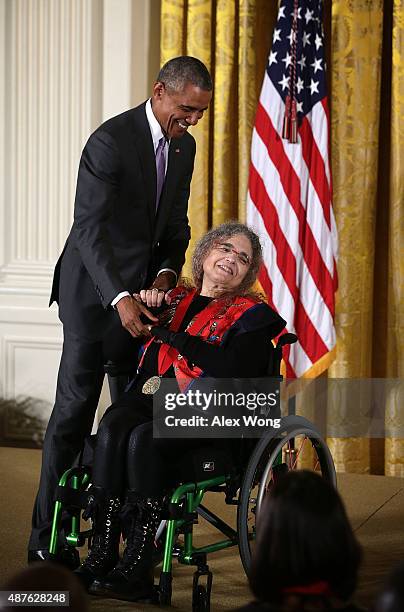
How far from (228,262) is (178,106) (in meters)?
0.51

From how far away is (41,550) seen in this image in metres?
3.10

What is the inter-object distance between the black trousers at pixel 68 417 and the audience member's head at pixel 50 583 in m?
2.00

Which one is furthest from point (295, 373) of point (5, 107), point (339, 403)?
point (5, 107)

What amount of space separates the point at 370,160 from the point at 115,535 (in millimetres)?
2495

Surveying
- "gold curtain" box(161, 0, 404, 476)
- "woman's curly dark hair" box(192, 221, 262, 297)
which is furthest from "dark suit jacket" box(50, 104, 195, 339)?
"gold curtain" box(161, 0, 404, 476)

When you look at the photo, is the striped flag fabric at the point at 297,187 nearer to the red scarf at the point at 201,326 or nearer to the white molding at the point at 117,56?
the white molding at the point at 117,56

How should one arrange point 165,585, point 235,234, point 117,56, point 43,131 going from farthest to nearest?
1. point 43,131
2. point 117,56
3. point 235,234
4. point 165,585

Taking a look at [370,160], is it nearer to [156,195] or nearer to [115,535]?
[156,195]

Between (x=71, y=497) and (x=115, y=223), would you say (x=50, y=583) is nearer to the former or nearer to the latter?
(x=71, y=497)

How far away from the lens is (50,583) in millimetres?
1120

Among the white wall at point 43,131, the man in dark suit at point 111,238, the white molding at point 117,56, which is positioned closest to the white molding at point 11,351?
the white wall at point 43,131

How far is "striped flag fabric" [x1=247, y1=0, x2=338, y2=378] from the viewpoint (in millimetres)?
4488

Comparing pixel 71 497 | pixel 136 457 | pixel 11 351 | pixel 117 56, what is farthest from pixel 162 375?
pixel 117 56

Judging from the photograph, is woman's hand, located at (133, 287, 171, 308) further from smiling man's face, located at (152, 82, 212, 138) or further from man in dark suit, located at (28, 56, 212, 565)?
smiling man's face, located at (152, 82, 212, 138)
